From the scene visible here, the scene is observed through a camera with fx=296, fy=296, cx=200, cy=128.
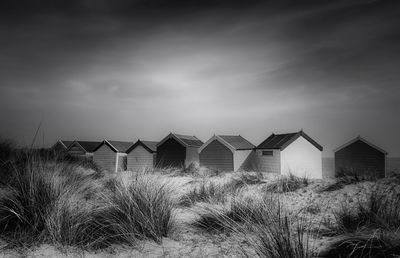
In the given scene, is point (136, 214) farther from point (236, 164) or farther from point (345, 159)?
point (345, 159)

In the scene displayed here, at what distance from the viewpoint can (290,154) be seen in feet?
103

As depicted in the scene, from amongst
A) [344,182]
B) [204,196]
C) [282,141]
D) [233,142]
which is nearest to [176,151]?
[233,142]

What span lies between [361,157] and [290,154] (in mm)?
8132

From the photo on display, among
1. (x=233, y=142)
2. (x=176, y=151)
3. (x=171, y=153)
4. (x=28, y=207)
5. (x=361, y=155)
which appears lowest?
(x=28, y=207)

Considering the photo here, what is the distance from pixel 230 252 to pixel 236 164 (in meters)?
27.7

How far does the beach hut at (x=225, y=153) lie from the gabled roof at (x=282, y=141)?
1.83 meters

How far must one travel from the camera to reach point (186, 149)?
35344 mm

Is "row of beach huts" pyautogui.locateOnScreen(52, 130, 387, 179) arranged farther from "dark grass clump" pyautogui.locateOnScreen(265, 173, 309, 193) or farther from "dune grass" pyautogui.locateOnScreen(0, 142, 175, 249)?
"dune grass" pyautogui.locateOnScreen(0, 142, 175, 249)

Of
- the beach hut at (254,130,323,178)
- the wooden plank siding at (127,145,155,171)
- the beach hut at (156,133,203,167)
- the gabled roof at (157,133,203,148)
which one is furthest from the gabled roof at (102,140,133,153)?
the beach hut at (254,130,323,178)

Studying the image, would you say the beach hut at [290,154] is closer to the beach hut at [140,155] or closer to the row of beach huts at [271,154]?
the row of beach huts at [271,154]

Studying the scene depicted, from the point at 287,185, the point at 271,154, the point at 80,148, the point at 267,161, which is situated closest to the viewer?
the point at 287,185

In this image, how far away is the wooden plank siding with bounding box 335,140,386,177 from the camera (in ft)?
103

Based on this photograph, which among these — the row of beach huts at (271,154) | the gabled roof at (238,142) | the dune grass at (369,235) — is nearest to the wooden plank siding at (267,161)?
the row of beach huts at (271,154)

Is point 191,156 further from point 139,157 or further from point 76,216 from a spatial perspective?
point 76,216
